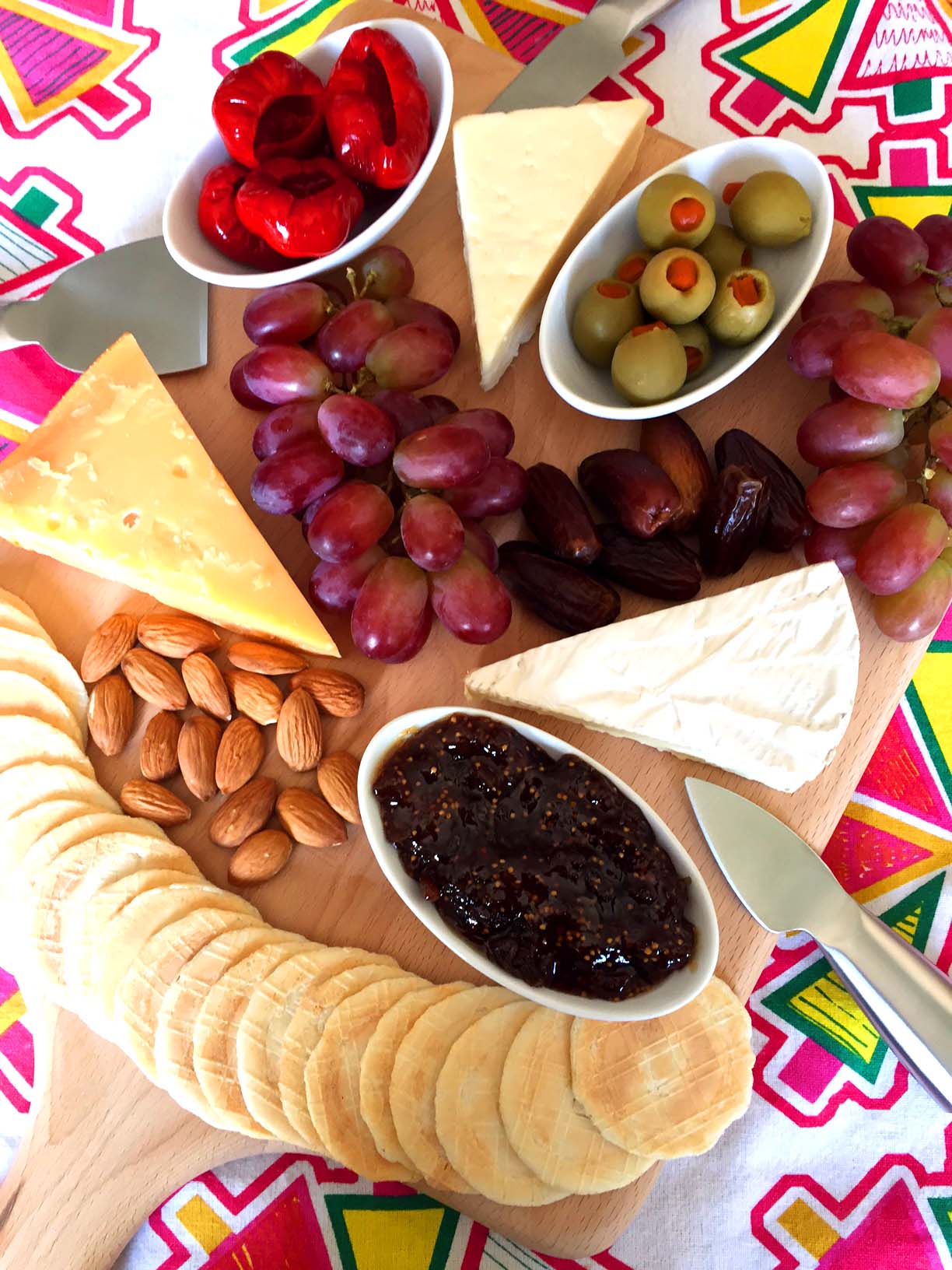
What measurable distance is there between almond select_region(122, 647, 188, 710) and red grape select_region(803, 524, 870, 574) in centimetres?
76

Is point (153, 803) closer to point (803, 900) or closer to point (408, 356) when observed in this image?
point (408, 356)

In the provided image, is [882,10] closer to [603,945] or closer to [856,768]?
[856,768]

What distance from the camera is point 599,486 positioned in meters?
1.07

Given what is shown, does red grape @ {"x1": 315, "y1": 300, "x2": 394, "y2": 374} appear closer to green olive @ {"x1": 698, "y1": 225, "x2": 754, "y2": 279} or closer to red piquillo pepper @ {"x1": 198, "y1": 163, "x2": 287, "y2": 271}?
red piquillo pepper @ {"x1": 198, "y1": 163, "x2": 287, "y2": 271}

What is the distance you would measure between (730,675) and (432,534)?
0.36 metres

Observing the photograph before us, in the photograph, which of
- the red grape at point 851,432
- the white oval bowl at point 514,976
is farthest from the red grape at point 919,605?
the white oval bowl at point 514,976

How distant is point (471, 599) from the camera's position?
0.99 metres

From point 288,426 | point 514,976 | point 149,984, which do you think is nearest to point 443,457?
point 288,426

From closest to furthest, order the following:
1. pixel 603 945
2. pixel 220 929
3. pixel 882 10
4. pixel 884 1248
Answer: pixel 603 945 → pixel 220 929 → pixel 884 1248 → pixel 882 10

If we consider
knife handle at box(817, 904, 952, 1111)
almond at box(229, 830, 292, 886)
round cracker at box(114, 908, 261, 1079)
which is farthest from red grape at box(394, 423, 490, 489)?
knife handle at box(817, 904, 952, 1111)

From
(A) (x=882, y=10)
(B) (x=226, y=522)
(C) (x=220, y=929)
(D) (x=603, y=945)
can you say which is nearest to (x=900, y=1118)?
(D) (x=603, y=945)

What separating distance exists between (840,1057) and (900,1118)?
0.10 metres

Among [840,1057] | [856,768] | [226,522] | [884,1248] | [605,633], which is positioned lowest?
[884,1248]

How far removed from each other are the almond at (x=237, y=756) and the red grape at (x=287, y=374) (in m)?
0.39
